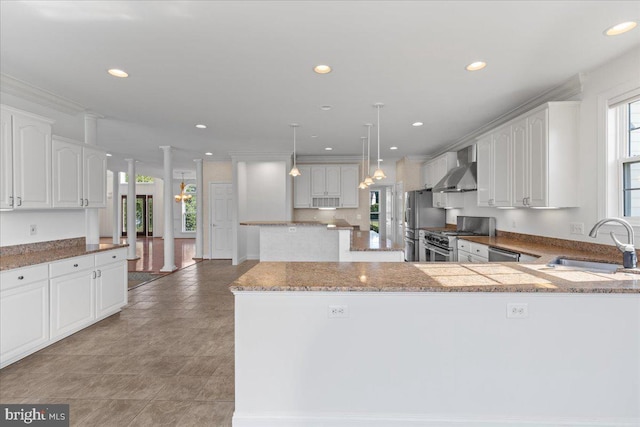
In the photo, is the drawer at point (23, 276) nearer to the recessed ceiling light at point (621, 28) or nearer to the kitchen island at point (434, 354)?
the kitchen island at point (434, 354)

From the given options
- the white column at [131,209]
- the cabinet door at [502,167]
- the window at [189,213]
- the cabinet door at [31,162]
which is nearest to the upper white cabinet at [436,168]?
the cabinet door at [502,167]

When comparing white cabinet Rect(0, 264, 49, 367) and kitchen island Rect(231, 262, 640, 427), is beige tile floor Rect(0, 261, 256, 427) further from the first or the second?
kitchen island Rect(231, 262, 640, 427)

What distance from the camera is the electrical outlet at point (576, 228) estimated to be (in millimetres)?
3225

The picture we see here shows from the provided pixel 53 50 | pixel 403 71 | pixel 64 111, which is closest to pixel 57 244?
pixel 64 111

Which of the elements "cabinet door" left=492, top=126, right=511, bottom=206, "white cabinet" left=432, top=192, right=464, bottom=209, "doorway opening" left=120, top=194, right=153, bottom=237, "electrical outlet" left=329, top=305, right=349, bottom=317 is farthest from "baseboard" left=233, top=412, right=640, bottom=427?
"doorway opening" left=120, top=194, right=153, bottom=237

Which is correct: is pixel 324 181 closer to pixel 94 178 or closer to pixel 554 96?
pixel 94 178

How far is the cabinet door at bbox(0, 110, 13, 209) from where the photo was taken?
2.88 metres

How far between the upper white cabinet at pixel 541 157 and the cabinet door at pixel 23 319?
196 inches

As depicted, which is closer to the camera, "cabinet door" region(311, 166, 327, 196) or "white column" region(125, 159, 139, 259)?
"cabinet door" region(311, 166, 327, 196)

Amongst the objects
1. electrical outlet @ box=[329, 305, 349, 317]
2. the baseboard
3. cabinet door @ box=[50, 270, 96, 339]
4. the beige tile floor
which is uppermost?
electrical outlet @ box=[329, 305, 349, 317]

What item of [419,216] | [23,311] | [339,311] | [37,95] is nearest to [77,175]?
[37,95]

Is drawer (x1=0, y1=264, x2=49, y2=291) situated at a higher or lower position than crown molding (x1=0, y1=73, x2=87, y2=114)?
lower

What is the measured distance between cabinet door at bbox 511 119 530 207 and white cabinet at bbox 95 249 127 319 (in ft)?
16.1

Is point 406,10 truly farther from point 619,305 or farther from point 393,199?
point 393,199
